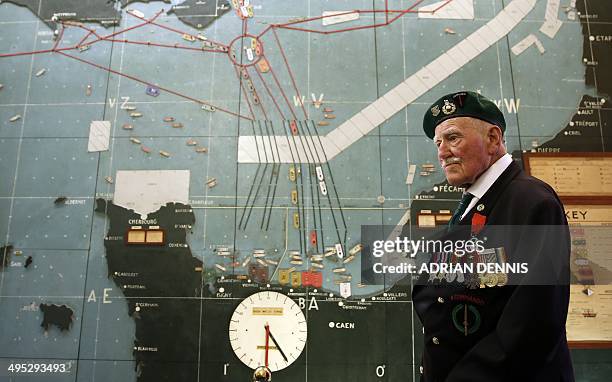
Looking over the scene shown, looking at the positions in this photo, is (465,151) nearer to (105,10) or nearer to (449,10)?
(449,10)

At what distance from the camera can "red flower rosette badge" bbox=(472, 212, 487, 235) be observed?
156 centimetres

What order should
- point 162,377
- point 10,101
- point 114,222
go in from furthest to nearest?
point 10,101, point 114,222, point 162,377

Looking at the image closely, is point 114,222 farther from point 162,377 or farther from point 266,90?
point 266,90

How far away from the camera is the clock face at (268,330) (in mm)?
2992

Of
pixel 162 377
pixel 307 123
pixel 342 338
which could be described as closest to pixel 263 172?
pixel 307 123

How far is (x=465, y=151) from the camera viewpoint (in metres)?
1.72

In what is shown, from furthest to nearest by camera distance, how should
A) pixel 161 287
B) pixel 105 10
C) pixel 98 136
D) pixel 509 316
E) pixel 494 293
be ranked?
pixel 105 10
pixel 98 136
pixel 161 287
pixel 494 293
pixel 509 316

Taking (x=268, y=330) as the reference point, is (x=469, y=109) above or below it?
above

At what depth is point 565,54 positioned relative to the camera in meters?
3.43

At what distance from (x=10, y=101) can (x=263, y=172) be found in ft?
5.99

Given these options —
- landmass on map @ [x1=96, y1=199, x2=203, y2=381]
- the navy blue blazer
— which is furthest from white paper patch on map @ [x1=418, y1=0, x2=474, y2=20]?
the navy blue blazer

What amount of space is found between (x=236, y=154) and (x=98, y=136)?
930 mm

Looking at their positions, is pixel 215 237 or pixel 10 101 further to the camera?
pixel 10 101

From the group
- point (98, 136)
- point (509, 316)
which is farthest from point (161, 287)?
point (509, 316)
